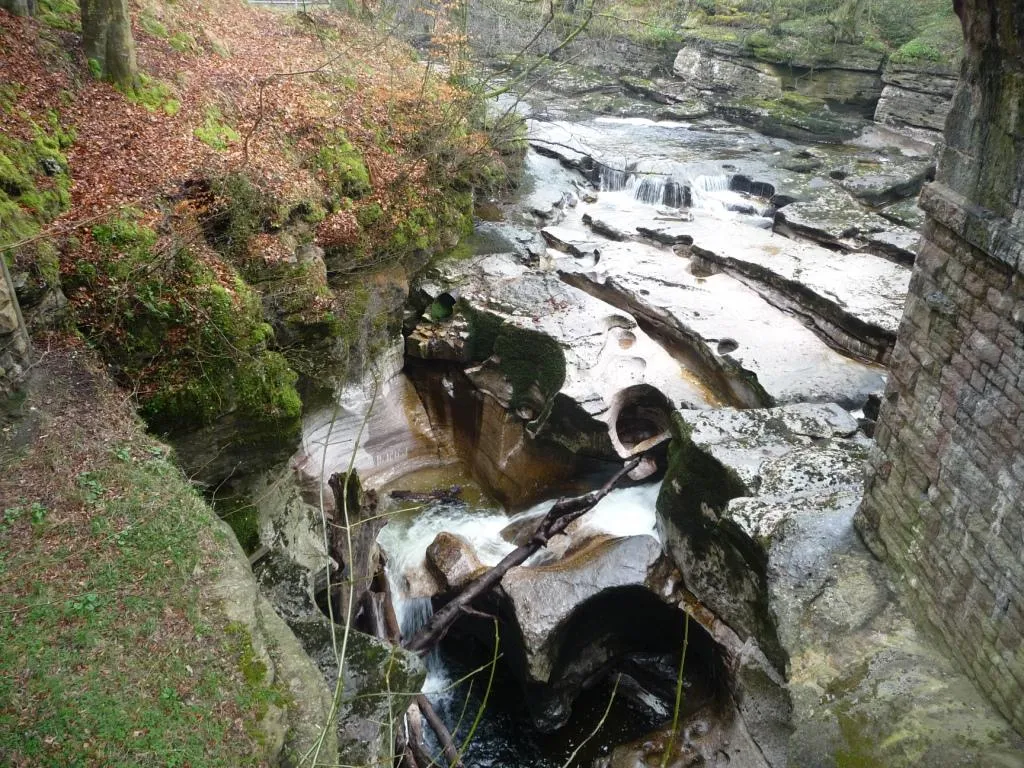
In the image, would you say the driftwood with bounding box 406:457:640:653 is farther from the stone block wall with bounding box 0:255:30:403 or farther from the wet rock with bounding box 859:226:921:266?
the wet rock with bounding box 859:226:921:266

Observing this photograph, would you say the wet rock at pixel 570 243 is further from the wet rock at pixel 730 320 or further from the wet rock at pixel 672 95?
the wet rock at pixel 672 95

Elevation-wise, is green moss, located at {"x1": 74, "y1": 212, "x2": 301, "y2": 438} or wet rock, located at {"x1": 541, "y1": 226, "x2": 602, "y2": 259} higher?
green moss, located at {"x1": 74, "y1": 212, "x2": 301, "y2": 438}

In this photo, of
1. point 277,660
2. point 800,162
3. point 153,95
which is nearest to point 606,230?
point 800,162

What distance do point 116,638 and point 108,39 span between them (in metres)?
7.47

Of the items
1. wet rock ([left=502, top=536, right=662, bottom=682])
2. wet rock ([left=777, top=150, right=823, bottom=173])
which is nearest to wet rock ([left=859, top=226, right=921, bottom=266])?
wet rock ([left=777, top=150, right=823, bottom=173])

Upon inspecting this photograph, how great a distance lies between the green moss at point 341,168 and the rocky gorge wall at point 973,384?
8164 millimetres

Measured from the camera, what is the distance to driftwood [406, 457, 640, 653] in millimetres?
7680

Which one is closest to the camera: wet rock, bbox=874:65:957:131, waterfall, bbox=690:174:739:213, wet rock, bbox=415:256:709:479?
wet rock, bbox=415:256:709:479

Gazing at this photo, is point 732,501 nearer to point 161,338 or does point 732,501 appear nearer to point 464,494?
point 464,494

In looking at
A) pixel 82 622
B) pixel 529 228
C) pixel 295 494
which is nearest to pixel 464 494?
pixel 295 494

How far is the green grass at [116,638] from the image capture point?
377 centimetres

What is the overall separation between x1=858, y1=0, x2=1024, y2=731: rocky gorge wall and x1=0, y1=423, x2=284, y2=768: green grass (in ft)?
15.9

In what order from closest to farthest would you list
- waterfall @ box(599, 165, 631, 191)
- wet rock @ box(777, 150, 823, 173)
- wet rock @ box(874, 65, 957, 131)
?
waterfall @ box(599, 165, 631, 191), wet rock @ box(777, 150, 823, 173), wet rock @ box(874, 65, 957, 131)

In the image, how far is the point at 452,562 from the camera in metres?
8.68
